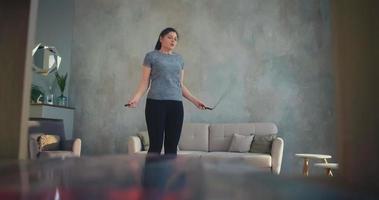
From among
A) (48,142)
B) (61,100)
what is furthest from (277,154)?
(61,100)

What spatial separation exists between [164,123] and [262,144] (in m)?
1.98

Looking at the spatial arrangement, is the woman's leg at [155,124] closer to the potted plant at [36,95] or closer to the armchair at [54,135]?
the armchair at [54,135]

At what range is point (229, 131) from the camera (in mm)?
4004

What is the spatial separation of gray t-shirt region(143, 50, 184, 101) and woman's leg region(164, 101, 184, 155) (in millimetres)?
60

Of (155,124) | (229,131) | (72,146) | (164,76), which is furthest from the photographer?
(229,131)

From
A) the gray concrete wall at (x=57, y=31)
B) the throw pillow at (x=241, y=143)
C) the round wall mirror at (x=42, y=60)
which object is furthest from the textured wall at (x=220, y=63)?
the round wall mirror at (x=42, y=60)

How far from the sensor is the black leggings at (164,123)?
1.91 metres

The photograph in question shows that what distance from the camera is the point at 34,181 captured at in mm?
268

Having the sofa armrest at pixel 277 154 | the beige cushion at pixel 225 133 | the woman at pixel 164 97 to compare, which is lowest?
the sofa armrest at pixel 277 154

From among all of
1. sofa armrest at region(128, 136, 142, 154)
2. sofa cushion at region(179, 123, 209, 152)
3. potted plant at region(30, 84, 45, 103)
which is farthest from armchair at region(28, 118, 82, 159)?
sofa cushion at region(179, 123, 209, 152)

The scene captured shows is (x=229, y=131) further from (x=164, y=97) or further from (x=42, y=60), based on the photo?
(x=42, y=60)

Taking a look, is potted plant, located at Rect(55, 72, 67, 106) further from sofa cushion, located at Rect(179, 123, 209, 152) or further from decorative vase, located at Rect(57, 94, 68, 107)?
sofa cushion, located at Rect(179, 123, 209, 152)

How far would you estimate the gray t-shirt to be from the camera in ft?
6.55

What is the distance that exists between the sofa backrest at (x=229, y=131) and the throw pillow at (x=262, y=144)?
0.16 metres
